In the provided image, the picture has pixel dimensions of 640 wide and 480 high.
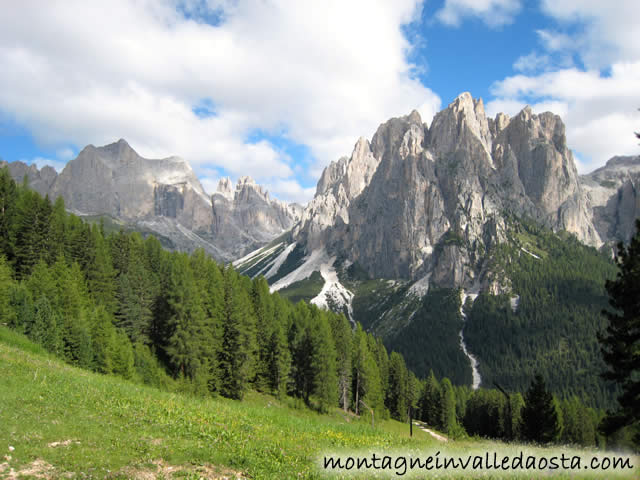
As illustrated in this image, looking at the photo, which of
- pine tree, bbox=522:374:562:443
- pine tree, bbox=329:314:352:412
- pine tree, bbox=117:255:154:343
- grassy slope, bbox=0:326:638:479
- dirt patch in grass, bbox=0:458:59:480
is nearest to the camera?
dirt patch in grass, bbox=0:458:59:480

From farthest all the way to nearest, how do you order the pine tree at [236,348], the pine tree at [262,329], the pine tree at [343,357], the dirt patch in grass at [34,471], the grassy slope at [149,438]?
the pine tree at [343,357], the pine tree at [262,329], the pine tree at [236,348], the grassy slope at [149,438], the dirt patch in grass at [34,471]

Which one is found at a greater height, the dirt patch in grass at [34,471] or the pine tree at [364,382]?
the dirt patch in grass at [34,471]

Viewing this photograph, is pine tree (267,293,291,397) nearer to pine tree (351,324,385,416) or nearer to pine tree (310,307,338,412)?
pine tree (310,307,338,412)

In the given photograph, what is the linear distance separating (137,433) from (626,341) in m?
24.7

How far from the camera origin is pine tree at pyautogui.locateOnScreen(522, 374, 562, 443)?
4844 centimetres

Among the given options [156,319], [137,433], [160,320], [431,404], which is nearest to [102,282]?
[156,319]

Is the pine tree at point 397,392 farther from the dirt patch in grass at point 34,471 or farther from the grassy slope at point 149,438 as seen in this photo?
the dirt patch in grass at point 34,471

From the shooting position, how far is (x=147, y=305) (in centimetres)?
5125

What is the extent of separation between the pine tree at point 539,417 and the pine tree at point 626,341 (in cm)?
2963

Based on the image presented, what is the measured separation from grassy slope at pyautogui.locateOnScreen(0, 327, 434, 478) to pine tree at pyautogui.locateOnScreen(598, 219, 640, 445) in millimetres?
13180

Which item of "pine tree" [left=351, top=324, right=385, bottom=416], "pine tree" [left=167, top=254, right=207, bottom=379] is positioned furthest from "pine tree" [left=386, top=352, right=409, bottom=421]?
"pine tree" [left=167, top=254, right=207, bottom=379]

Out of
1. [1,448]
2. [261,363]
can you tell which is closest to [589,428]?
[261,363]

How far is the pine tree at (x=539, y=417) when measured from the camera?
4844cm

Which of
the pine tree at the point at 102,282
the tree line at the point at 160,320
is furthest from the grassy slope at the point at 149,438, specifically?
the pine tree at the point at 102,282
